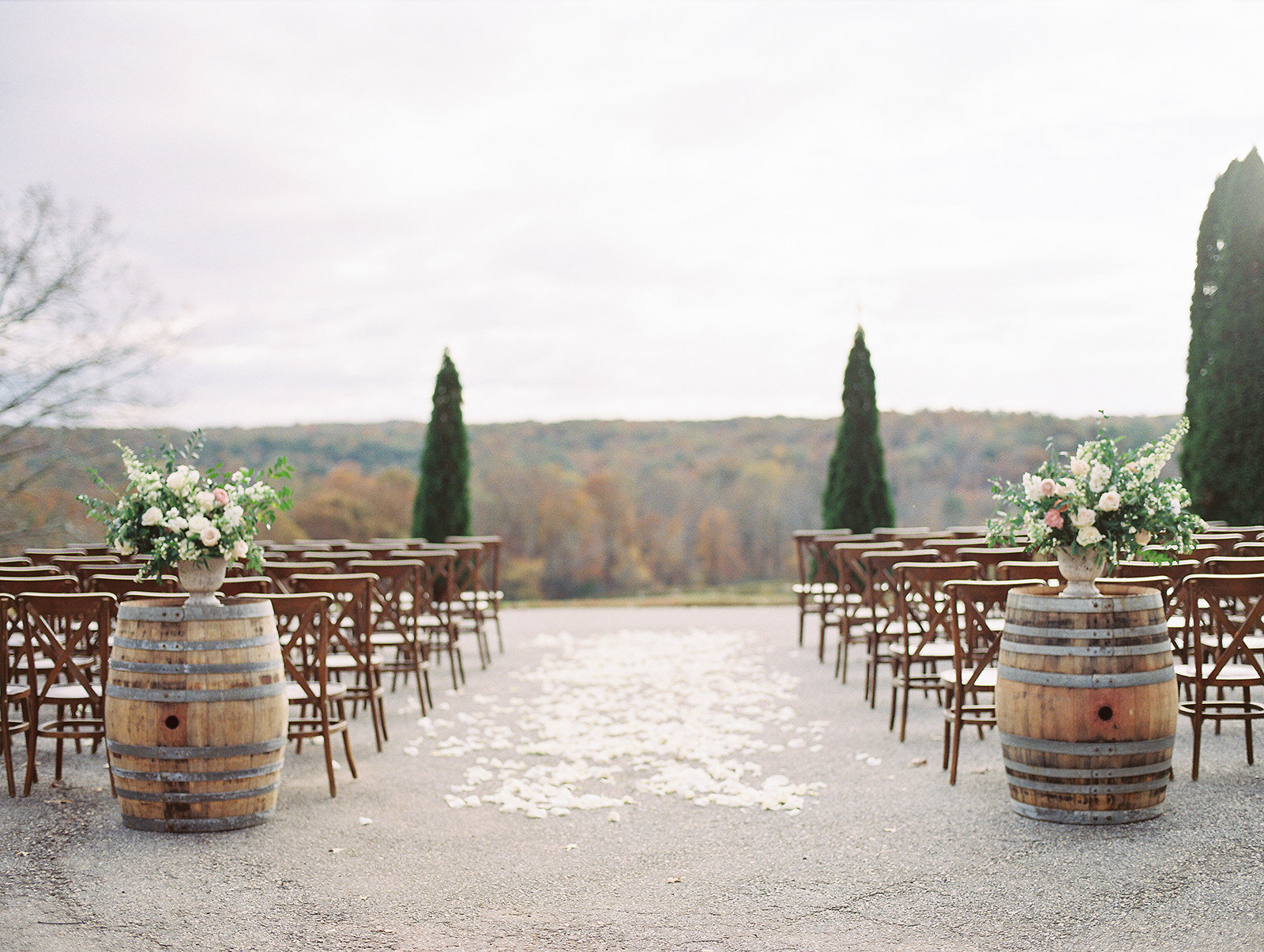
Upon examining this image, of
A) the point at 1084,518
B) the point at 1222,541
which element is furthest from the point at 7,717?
the point at 1222,541

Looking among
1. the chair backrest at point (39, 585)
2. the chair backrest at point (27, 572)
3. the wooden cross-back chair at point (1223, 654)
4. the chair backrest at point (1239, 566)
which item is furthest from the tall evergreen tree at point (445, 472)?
the wooden cross-back chair at point (1223, 654)

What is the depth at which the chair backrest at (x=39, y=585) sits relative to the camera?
5539 millimetres

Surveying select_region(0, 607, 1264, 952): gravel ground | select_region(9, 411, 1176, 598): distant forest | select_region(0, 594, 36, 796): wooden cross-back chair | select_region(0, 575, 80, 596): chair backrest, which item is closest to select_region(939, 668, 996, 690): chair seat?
select_region(0, 607, 1264, 952): gravel ground

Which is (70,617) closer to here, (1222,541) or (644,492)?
(1222,541)

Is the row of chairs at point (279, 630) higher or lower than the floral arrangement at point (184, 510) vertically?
lower

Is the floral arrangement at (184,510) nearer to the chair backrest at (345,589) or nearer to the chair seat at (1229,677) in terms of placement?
the chair backrest at (345,589)

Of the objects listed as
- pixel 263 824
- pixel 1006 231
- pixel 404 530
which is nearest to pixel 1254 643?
pixel 263 824

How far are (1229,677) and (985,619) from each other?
3.64ft

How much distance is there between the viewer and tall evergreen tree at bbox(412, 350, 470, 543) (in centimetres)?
1365

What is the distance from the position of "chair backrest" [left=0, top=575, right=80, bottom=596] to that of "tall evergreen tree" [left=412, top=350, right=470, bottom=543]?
7880 millimetres

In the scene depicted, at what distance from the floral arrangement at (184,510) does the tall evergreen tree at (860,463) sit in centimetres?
934

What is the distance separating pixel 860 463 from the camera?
13.2 metres

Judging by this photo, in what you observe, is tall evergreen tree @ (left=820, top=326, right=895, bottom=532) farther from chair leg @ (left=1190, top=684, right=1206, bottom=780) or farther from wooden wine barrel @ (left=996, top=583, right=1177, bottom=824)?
wooden wine barrel @ (left=996, top=583, right=1177, bottom=824)

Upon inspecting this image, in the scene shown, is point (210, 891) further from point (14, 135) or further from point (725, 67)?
point (14, 135)
